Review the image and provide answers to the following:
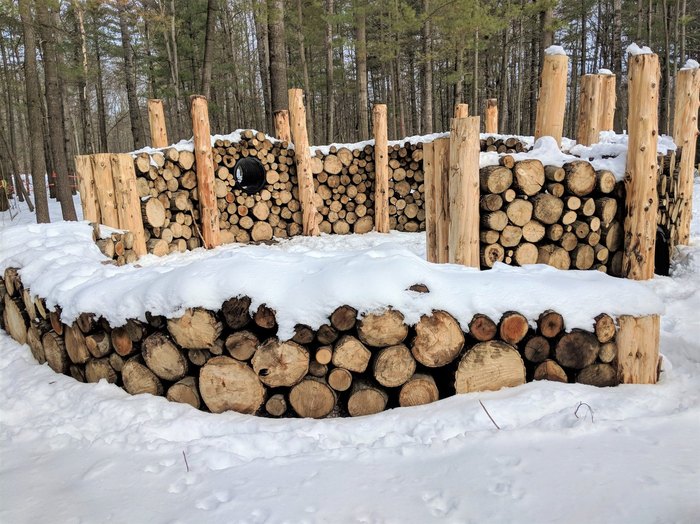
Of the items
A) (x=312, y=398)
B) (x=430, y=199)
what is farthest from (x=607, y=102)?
(x=312, y=398)

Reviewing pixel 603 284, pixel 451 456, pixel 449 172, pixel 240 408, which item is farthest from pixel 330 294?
pixel 449 172

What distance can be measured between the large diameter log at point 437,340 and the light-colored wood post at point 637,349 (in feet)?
2.89

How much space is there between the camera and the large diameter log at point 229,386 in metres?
2.27

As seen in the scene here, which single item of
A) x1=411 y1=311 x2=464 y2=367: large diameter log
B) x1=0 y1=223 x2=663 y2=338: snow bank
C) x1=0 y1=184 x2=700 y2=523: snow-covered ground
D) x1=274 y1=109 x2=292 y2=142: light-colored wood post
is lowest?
x1=0 y1=184 x2=700 y2=523: snow-covered ground

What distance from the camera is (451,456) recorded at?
5.71 feet

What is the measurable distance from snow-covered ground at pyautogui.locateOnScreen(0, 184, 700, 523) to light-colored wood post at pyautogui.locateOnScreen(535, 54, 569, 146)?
2.90 m

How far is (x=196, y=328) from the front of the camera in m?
2.28

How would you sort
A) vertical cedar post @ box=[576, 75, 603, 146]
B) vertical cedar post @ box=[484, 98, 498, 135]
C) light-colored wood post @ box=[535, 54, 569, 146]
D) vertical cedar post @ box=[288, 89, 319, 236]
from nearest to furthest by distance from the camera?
light-colored wood post @ box=[535, 54, 569, 146], vertical cedar post @ box=[576, 75, 603, 146], vertical cedar post @ box=[288, 89, 319, 236], vertical cedar post @ box=[484, 98, 498, 135]

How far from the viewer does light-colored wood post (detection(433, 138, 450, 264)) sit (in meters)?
4.09

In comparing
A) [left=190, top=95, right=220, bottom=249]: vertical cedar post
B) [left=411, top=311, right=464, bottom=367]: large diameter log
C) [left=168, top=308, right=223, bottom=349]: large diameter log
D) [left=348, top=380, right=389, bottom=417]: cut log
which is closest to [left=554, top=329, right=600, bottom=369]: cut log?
[left=411, top=311, right=464, bottom=367]: large diameter log

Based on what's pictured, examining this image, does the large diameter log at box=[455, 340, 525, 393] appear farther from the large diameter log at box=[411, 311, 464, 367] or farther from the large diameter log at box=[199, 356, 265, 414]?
the large diameter log at box=[199, 356, 265, 414]

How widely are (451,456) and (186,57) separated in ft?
57.5

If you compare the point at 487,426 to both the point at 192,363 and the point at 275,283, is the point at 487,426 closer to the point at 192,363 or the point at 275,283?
the point at 275,283

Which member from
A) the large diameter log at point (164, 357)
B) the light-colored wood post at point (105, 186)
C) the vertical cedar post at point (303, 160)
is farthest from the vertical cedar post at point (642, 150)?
the light-colored wood post at point (105, 186)
